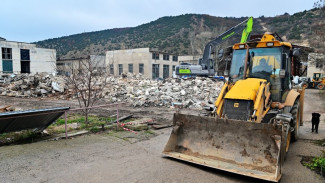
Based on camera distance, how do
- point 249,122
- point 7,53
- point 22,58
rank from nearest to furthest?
1. point 249,122
2. point 7,53
3. point 22,58

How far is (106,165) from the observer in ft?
17.9

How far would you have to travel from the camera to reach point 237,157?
205 inches

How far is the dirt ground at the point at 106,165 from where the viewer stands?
478 cm

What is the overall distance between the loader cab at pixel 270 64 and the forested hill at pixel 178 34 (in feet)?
182

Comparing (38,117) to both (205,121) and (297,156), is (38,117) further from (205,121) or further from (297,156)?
(297,156)

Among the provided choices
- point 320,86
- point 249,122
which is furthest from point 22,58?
point 320,86

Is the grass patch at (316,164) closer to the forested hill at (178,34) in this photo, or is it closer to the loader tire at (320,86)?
the loader tire at (320,86)

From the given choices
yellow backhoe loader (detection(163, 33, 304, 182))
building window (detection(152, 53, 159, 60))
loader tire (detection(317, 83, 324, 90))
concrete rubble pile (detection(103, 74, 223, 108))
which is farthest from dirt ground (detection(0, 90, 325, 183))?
building window (detection(152, 53, 159, 60))

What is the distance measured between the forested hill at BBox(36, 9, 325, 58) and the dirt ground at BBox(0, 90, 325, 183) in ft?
187

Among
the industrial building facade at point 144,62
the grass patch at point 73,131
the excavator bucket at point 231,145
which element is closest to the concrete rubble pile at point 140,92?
the grass patch at point 73,131

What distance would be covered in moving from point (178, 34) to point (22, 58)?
63.5 m

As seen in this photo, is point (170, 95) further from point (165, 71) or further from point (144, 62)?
point (165, 71)

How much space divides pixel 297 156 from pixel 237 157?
2.38 meters

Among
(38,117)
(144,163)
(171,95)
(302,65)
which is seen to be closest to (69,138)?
(38,117)
